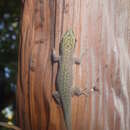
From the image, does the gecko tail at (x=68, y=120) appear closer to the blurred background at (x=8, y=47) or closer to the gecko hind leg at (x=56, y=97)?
the gecko hind leg at (x=56, y=97)

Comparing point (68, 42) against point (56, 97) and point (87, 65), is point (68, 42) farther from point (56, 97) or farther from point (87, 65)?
point (56, 97)

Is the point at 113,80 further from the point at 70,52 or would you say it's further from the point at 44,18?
the point at 44,18

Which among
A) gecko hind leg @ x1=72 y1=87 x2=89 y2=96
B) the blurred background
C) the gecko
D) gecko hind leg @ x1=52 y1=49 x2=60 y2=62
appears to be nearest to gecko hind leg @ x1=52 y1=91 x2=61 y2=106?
the gecko

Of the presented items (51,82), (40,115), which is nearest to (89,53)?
(51,82)

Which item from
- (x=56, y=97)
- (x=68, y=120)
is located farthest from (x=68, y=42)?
(x=68, y=120)

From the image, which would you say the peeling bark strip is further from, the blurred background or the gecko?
the blurred background

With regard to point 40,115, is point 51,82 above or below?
above
